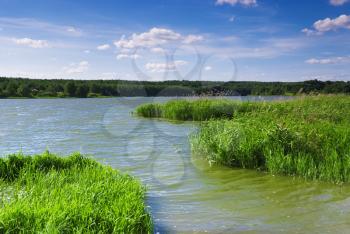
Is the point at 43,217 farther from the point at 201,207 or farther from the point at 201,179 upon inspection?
the point at 201,179

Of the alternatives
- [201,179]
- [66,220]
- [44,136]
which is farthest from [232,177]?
[44,136]

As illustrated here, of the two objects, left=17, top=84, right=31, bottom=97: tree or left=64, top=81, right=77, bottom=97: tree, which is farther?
left=64, top=81, right=77, bottom=97: tree

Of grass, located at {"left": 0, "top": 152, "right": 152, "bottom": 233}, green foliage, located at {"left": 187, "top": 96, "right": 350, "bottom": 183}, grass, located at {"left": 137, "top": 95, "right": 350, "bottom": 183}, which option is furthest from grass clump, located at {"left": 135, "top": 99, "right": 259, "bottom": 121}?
grass, located at {"left": 0, "top": 152, "right": 152, "bottom": 233}

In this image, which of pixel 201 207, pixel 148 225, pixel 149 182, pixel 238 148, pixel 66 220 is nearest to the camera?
pixel 66 220

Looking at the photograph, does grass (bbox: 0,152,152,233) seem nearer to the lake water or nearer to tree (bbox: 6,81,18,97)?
the lake water

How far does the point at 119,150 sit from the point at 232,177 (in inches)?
267

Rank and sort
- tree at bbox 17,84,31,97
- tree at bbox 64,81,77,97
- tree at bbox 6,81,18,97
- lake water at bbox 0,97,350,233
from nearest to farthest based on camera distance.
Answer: lake water at bbox 0,97,350,233, tree at bbox 17,84,31,97, tree at bbox 6,81,18,97, tree at bbox 64,81,77,97

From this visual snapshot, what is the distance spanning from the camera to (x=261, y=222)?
827cm

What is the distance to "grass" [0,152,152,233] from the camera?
6.29m

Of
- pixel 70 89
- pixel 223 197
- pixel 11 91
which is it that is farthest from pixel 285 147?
pixel 70 89

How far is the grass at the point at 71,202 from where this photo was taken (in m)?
6.29

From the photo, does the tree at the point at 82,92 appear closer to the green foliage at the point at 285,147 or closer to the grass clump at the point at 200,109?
the grass clump at the point at 200,109

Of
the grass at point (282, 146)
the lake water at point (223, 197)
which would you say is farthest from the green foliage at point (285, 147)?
the lake water at point (223, 197)

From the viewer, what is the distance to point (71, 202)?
23.4ft
